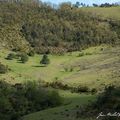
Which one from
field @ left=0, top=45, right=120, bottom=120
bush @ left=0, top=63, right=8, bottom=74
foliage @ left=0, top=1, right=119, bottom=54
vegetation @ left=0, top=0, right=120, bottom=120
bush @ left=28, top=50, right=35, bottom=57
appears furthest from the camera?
foliage @ left=0, top=1, right=119, bottom=54

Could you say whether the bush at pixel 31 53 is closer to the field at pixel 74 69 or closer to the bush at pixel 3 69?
the field at pixel 74 69

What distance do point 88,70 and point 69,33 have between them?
73539 mm

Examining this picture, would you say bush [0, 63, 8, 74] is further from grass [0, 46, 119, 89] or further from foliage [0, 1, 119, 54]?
foliage [0, 1, 119, 54]

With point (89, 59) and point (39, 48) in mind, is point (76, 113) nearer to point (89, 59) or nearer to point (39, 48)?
point (89, 59)

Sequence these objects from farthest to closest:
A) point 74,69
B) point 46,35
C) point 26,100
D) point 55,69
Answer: point 46,35
point 55,69
point 74,69
point 26,100

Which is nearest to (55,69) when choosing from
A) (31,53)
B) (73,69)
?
(73,69)

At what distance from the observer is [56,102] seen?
70812 millimetres

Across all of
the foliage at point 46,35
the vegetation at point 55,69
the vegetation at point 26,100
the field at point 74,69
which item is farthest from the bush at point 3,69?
the vegetation at point 26,100

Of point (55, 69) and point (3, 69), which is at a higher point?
point (3, 69)

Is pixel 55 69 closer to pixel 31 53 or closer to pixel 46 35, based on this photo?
pixel 31 53

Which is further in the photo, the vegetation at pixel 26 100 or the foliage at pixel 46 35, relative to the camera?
the foliage at pixel 46 35

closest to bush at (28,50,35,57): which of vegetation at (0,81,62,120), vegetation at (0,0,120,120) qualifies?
vegetation at (0,0,120,120)

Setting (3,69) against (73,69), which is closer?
(3,69)

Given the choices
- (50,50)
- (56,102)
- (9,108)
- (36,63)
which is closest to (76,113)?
(9,108)
